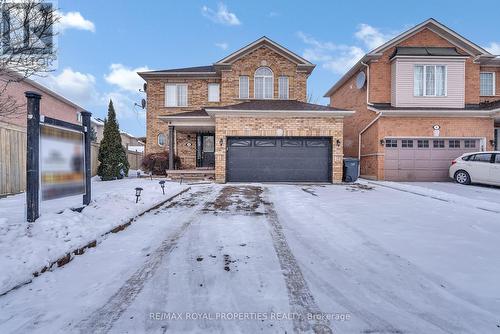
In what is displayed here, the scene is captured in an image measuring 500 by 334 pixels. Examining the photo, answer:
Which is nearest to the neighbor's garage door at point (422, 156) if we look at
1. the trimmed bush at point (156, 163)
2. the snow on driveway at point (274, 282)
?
the snow on driveway at point (274, 282)

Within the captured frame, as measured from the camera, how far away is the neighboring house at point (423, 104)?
13258 mm

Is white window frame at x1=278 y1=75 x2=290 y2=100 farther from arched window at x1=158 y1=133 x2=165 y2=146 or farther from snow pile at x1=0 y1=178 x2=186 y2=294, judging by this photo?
snow pile at x1=0 y1=178 x2=186 y2=294

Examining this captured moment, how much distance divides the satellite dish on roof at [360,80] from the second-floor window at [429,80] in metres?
2.64

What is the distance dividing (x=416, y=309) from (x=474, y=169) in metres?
12.4

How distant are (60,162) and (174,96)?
13.7 meters

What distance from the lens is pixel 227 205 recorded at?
6.97 metres

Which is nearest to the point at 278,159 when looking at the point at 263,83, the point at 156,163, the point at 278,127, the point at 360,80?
the point at 278,127

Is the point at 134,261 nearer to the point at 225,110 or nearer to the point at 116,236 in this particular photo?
the point at 116,236

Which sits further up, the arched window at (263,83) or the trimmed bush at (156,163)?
the arched window at (263,83)

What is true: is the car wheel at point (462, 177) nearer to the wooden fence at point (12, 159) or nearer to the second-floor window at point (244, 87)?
the second-floor window at point (244, 87)

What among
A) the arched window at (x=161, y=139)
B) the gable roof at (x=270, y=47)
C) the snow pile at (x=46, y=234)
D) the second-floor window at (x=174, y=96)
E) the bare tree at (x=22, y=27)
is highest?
the gable roof at (x=270, y=47)

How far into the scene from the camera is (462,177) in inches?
465

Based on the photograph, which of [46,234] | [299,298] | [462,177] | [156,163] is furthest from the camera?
[156,163]

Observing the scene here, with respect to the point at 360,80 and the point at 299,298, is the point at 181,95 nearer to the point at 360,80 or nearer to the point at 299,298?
the point at 360,80
